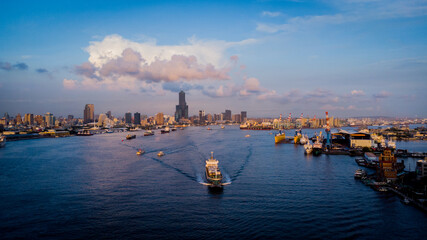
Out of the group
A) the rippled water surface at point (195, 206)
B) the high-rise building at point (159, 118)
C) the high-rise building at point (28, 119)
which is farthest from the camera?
the high-rise building at point (159, 118)

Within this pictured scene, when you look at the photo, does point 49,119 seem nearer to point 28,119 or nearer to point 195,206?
point 28,119

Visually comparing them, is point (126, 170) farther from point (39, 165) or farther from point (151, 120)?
point (151, 120)

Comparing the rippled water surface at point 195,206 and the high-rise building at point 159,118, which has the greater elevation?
the high-rise building at point 159,118

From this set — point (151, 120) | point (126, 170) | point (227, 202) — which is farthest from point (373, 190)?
point (151, 120)

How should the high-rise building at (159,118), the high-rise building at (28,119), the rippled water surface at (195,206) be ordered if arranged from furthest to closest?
the high-rise building at (159,118) → the high-rise building at (28,119) → the rippled water surface at (195,206)

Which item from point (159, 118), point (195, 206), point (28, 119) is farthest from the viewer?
point (159, 118)

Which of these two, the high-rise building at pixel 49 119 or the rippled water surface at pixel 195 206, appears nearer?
the rippled water surface at pixel 195 206

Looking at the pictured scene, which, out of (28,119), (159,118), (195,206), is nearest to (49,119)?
(28,119)

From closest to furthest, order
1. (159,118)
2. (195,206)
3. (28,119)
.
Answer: (195,206), (28,119), (159,118)

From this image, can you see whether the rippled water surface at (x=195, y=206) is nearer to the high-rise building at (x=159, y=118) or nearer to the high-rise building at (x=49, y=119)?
the high-rise building at (x=49, y=119)

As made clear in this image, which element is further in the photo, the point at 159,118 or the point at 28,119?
the point at 159,118

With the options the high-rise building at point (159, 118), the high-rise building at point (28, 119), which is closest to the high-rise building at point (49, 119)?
the high-rise building at point (28, 119)
